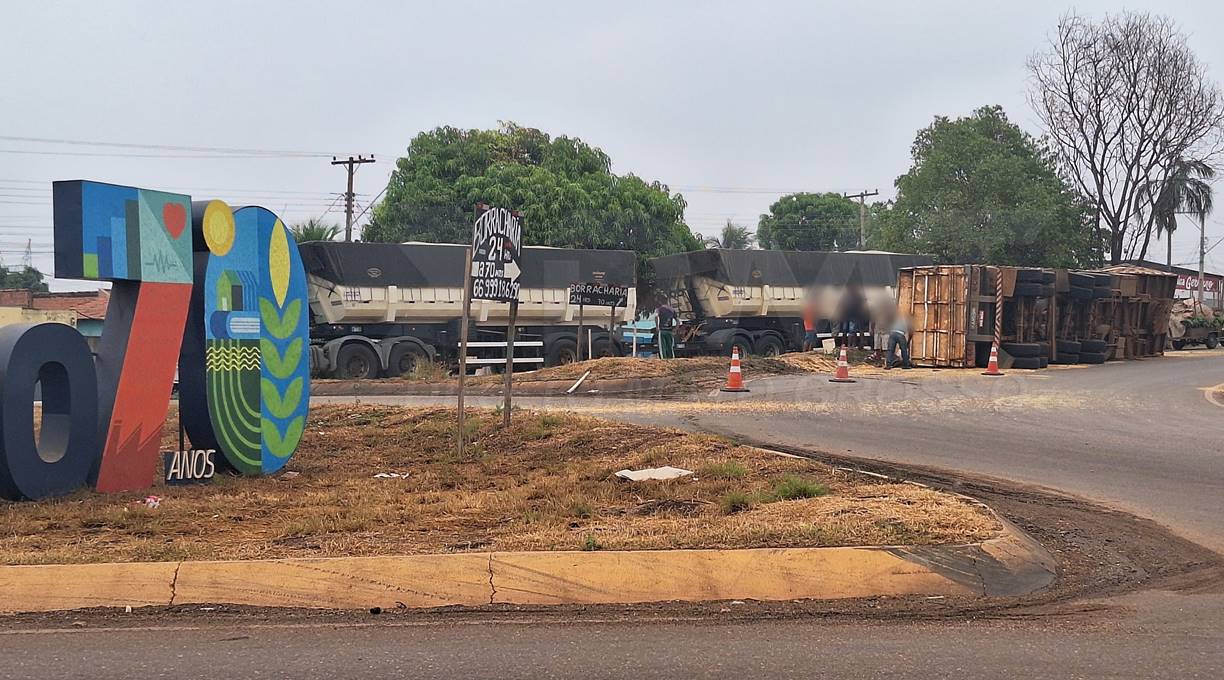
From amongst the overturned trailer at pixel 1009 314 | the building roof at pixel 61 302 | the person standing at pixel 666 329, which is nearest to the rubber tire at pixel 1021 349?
the overturned trailer at pixel 1009 314

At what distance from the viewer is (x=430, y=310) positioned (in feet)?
88.7

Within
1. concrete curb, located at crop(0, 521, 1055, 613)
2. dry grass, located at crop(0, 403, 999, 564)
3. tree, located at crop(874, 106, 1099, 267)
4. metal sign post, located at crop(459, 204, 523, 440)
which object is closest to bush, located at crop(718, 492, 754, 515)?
dry grass, located at crop(0, 403, 999, 564)

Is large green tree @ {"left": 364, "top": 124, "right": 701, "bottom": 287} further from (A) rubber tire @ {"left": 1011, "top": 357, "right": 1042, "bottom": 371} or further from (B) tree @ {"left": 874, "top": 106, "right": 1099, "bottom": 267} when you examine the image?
(A) rubber tire @ {"left": 1011, "top": 357, "right": 1042, "bottom": 371}

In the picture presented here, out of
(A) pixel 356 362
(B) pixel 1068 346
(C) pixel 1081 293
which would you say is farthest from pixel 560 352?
(C) pixel 1081 293

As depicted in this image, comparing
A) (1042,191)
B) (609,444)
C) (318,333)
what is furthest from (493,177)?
(609,444)

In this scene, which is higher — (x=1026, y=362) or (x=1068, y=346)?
(x=1068, y=346)

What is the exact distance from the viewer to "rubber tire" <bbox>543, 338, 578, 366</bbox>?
28.8 m

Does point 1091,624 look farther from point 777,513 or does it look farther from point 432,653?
point 432,653

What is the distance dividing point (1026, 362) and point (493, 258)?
17203 millimetres

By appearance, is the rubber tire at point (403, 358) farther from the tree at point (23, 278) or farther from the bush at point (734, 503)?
the tree at point (23, 278)

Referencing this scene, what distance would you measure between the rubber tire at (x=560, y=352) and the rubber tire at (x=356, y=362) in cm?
476

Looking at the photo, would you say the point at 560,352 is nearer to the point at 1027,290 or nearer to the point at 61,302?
the point at 1027,290

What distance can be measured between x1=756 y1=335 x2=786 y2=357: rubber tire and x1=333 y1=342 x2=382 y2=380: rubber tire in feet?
33.4

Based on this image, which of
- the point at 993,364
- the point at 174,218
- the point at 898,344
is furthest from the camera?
the point at 898,344
